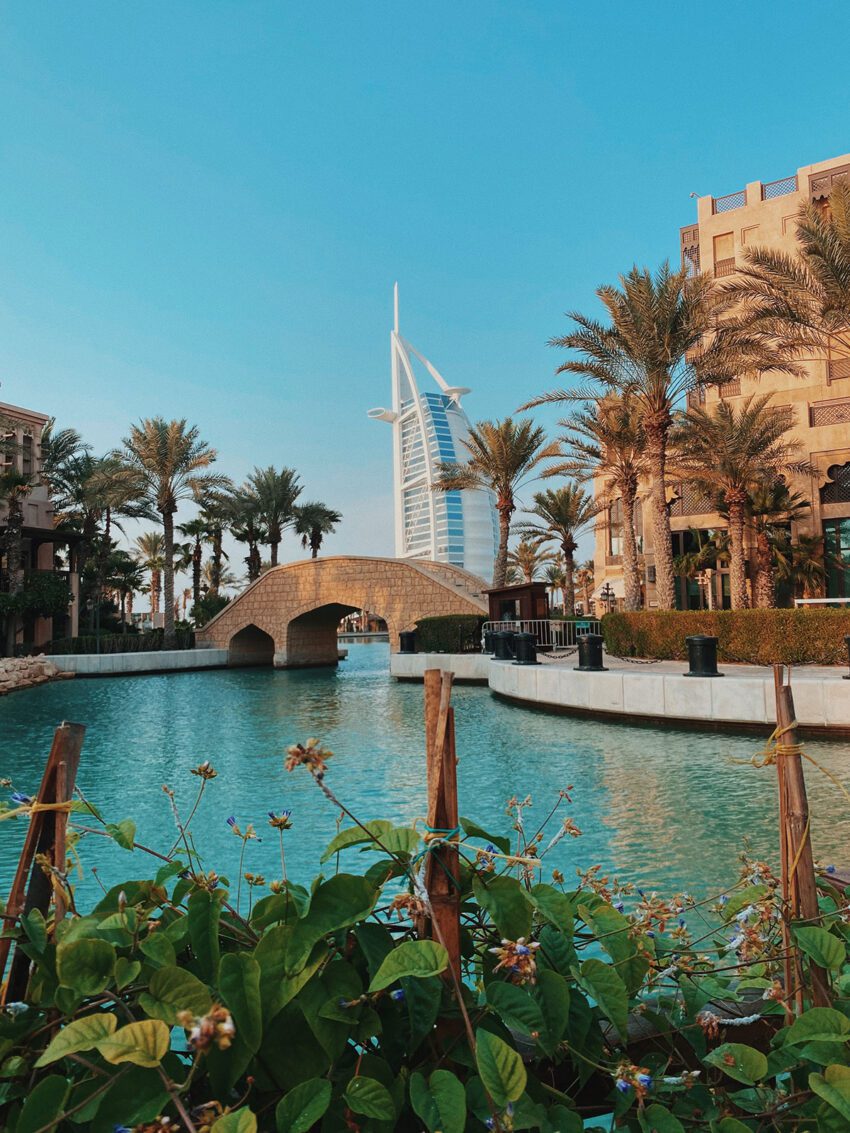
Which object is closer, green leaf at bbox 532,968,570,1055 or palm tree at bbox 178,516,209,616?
green leaf at bbox 532,968,570,1055

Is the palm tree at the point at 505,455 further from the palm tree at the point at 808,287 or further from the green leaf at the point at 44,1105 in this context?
the green leaf at the point at 44,1105

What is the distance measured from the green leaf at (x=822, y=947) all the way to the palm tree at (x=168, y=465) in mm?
35221

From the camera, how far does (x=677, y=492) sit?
109 feet

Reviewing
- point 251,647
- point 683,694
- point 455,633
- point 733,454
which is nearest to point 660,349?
point 733,454

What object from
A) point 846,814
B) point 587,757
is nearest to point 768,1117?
point 846,814

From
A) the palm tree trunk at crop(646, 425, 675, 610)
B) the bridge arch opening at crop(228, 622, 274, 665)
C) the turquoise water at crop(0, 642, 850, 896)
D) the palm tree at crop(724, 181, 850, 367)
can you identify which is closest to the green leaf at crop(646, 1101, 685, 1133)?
the turquoise water at crop(0, 642, 850, 896)

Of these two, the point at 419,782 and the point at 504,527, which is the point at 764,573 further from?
the point at 419,782

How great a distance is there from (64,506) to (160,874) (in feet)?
142

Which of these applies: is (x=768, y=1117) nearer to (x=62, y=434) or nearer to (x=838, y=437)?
(x=838, y=437)

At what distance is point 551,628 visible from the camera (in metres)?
24.4

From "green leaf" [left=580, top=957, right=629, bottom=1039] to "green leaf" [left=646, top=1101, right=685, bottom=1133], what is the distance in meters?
0.14

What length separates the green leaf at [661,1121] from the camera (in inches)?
61.2

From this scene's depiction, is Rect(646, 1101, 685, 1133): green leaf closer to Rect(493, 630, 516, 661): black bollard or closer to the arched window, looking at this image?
Rect(493, 630, 516, 661): black bollard

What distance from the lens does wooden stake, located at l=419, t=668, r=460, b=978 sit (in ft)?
5.51
